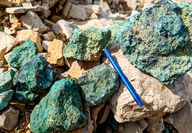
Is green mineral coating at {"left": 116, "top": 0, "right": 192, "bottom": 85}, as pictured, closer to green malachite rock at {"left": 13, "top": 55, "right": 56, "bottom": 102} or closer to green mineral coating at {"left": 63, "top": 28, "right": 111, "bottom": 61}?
green mineral coating at {"left": 63, "top": 28, "right": 111, "bottom": 61}

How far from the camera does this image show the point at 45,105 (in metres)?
1.86

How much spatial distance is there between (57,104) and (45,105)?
13 centimetres

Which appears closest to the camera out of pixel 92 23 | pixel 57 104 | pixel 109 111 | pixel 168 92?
pixel 57 104

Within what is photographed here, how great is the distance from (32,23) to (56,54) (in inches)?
31.4

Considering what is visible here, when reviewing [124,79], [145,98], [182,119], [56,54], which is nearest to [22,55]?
[56,54]

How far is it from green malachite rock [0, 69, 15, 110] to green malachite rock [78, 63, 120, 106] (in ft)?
2.07

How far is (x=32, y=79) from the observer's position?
193 cm

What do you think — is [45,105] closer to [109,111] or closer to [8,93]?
[8,93]

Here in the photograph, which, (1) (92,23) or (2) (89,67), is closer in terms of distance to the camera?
(2) (89,67)

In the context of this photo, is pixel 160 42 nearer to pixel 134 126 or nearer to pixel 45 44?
pixel 134 126

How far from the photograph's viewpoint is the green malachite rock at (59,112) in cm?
178

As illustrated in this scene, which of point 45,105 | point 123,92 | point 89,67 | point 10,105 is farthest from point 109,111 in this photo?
point 10,105

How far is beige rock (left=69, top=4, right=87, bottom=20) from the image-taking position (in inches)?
155

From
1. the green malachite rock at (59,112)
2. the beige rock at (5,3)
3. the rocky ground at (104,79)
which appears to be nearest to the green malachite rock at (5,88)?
the rocky ground at (104,79)
